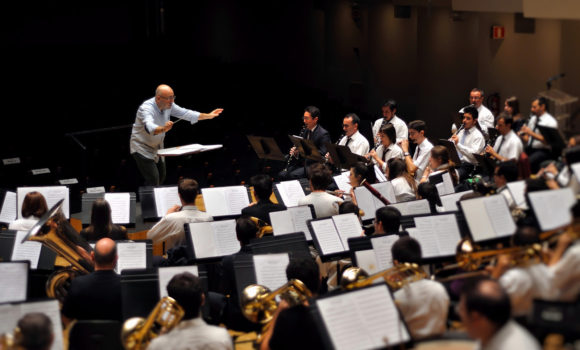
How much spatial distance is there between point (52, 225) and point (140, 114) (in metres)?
3.14

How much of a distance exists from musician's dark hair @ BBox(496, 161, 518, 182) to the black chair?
10.1 feet

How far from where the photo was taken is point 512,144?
6.57 m

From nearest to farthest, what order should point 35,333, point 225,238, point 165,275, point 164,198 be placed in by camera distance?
point 35,333 → point 165,275 → point 225,238 → point 164,198

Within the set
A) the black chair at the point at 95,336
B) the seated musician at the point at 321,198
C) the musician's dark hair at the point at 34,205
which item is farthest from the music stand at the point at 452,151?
the black chair at the point at 95,336

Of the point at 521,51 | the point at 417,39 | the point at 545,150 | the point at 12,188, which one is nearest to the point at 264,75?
the point at 417,39

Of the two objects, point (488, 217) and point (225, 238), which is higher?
point (488, 217)

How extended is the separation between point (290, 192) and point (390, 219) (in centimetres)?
200

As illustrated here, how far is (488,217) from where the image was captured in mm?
4508

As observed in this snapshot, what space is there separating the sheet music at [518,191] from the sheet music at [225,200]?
8.38 ft

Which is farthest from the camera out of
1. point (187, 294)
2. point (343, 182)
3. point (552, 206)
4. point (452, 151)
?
point (452, 151)

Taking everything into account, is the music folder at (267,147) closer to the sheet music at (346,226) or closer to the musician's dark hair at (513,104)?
the musician's dark hair at (513,104)

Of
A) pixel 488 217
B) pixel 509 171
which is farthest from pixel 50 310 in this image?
pixel 509 171

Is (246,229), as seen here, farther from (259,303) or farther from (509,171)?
(509,171)

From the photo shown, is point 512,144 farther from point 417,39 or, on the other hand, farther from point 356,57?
point 356,57
